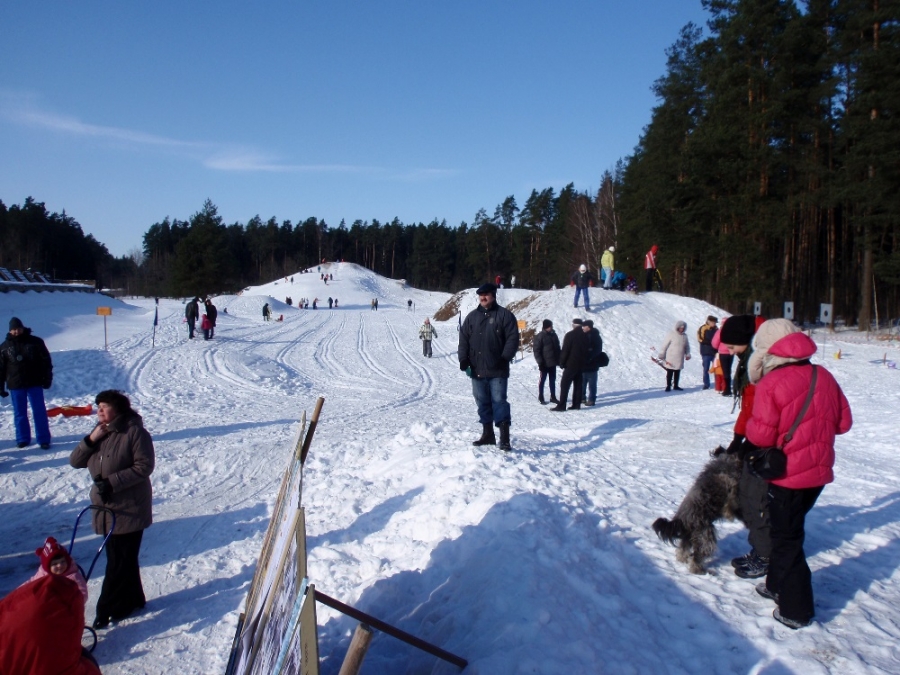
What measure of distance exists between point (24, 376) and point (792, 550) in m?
9.69

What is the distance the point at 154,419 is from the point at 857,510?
1104cm

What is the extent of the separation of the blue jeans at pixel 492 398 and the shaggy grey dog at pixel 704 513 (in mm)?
3153

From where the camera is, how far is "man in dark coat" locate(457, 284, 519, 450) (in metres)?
7.10

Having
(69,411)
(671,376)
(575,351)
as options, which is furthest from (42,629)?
(671,376)

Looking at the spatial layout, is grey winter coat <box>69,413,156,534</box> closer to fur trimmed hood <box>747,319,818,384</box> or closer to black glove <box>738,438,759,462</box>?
black glove <box>738,438,759,462</box>

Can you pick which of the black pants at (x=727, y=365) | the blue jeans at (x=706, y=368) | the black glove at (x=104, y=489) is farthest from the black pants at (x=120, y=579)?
the blue jeans at (x=706, y=368)

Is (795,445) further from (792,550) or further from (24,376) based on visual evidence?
(24,376)

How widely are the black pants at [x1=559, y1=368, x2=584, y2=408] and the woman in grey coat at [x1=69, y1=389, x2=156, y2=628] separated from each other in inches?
352

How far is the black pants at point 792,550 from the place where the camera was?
3.39 m

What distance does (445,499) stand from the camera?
17.8 ft

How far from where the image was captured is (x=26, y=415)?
8.66 meters

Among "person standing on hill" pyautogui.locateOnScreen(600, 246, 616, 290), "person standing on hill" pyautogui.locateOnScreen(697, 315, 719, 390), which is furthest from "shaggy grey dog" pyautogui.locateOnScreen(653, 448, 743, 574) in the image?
"person standing on hill" pyautogui.locateOnScreen(600, 246, 616, 290)

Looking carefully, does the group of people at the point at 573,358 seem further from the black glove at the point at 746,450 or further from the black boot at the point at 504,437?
the black glove at the point at 746,450

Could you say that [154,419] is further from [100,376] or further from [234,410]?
[100,376]
